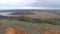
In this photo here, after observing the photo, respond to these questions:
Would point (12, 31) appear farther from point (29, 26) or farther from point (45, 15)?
point (45, 15)

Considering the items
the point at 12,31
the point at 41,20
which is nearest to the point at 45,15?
the point at 41,20

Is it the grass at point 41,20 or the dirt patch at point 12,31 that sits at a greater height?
the grass at point 41,20

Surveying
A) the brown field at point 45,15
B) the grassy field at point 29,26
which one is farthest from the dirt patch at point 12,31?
the brown field at point 45,15

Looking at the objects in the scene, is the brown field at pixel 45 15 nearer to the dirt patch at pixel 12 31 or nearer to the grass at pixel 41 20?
the grass at pixel 41 20

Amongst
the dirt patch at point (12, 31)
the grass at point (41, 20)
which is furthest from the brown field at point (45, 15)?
the dirt patch at point (12, 31)

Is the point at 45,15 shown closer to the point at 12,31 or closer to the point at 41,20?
the point at 41,20

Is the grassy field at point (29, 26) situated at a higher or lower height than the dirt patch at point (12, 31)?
higher

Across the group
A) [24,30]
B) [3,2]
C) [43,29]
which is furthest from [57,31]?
[3,2]

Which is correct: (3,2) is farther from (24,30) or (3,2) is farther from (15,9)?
(24,30)

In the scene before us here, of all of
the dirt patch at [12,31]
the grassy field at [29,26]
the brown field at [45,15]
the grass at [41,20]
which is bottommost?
the dirt patch at [12,31]

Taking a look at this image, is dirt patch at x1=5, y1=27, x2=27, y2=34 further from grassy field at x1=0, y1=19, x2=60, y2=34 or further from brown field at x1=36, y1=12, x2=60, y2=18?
brown field at x1=36, y1=12, x2=60, y2=18

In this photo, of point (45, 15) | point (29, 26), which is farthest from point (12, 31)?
point (45, 15)

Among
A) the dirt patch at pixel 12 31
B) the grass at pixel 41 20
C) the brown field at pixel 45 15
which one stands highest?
the brown field at pixel 45 15
